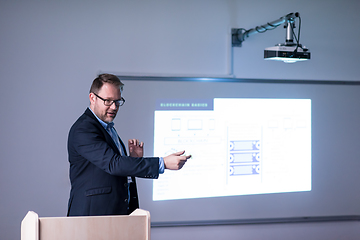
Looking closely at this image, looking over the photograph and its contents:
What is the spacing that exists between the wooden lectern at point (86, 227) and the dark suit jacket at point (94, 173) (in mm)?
395

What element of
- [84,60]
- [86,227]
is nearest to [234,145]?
[84,60]

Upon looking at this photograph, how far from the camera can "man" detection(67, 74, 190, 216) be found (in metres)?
1.89

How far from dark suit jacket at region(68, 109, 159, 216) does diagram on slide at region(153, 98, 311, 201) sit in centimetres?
135

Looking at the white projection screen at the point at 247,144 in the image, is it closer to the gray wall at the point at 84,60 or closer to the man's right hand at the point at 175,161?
the gray wall at the point at 84,60

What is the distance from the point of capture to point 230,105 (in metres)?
3.59

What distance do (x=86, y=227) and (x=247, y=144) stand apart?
7.85ft

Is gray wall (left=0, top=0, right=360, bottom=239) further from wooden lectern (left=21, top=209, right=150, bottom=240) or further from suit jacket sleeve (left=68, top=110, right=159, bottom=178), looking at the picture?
wooden lectern (left=21, top=209, right=150, bottom=240)

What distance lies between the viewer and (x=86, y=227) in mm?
1476

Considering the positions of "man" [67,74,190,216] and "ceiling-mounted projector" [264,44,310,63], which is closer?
"man" [67,74,190,216]

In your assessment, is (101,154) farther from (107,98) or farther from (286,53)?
(286,53)

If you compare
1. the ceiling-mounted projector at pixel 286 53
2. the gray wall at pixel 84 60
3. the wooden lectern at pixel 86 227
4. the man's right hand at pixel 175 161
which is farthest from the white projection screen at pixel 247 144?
the wooden lectern at pixel 86 227

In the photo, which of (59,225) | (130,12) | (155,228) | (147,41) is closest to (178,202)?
(155,228)

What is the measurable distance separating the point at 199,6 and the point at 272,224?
7.56ft

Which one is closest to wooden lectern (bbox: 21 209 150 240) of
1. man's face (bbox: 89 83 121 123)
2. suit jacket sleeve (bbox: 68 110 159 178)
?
suit jacket sleeve (bbox: 68 110 159 178)
